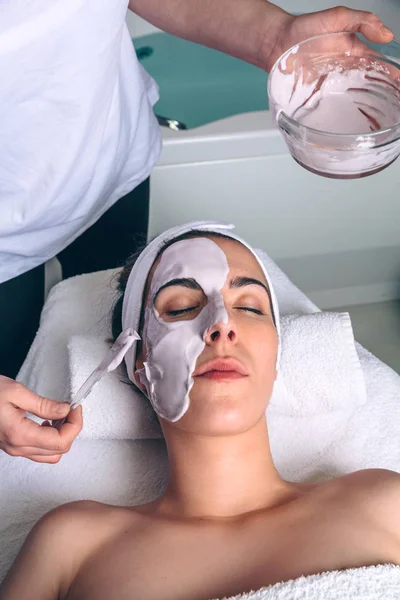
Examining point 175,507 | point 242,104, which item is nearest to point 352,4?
point 242,104

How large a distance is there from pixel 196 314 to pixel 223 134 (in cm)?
79

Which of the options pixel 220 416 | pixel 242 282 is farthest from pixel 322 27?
pixel 220 416

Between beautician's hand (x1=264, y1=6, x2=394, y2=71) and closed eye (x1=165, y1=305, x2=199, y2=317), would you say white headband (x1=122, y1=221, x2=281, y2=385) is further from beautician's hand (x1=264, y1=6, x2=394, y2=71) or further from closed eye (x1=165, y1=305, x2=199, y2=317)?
beautician's hand (x1=264, y1=6, x2=394, y2=71)

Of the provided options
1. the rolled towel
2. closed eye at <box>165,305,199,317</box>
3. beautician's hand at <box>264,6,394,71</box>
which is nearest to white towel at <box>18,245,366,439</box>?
the rolled towel

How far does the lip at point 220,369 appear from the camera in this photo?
41.9 inches

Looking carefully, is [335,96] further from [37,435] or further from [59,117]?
[37,435]

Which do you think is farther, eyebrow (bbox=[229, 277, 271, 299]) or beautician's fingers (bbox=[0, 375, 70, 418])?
eyebrow (bbox=[229, 277, 271, 299])

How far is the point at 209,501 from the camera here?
1136mm

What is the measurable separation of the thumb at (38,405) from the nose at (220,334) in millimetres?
249

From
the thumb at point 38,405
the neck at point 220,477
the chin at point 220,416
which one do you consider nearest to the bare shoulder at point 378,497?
the neck at point 220,477

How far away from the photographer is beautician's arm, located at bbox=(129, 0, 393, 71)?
4.09 feet

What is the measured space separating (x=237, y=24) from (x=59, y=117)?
423 millimetres

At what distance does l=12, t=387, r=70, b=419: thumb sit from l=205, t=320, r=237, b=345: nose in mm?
249

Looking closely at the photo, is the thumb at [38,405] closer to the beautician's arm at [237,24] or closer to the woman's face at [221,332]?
the woman's face at [221,332]
